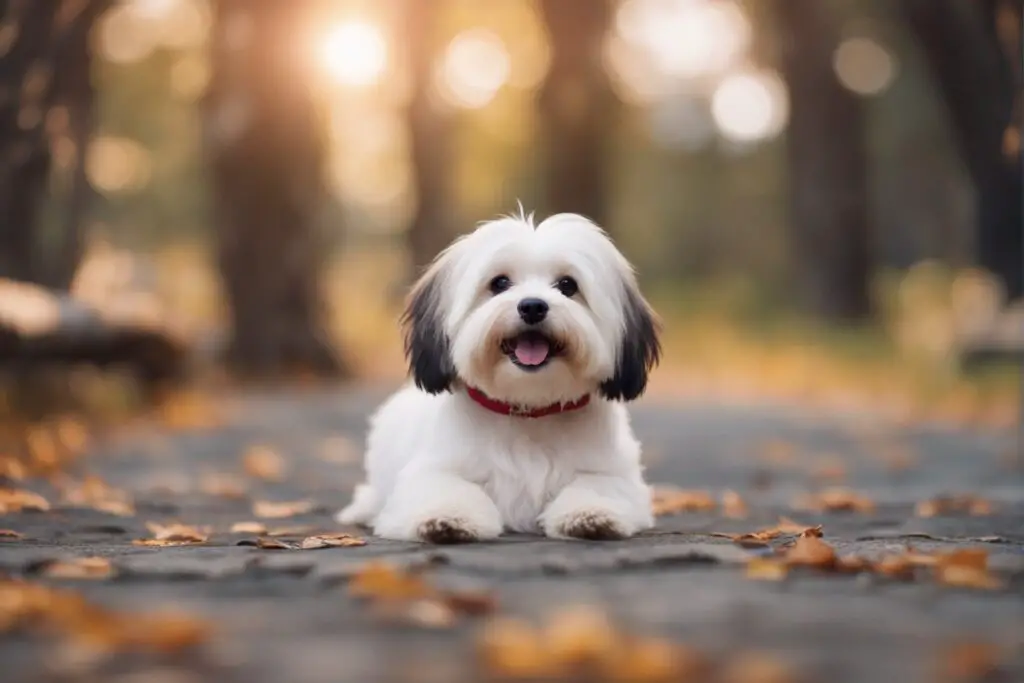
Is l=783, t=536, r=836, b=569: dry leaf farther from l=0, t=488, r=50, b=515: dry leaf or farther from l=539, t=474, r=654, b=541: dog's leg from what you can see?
l=0, t=488, r=50, b=515: dry leaf

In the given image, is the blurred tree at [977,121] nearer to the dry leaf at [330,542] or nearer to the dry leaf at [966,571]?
the dry leaf at [966,571]

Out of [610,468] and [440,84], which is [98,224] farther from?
[610,468]

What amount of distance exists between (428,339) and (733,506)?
2.18 meters

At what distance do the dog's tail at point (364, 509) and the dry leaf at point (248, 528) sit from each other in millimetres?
377

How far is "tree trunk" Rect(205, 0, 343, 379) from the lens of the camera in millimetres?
14719

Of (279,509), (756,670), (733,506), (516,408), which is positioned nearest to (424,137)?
Result: (279,509)

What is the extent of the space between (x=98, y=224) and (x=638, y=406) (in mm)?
24358

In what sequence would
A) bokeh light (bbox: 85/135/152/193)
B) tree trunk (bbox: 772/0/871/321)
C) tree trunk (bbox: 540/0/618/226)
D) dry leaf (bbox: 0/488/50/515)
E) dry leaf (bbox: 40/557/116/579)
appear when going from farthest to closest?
bokeh light (bbox: 85/135/152/193) → tree trunk (bbox: 772/0/871/321) → tree trunk (bbox: 540/0/618/226) → dry leaf (bbox: 0/488/50/515) → dry leaf (bbox: 40/557/116/579)

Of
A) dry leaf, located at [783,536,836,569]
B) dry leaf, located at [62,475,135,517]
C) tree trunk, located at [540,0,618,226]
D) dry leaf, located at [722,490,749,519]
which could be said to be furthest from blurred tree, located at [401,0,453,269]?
dry leaf, located at [783,536,836,569]

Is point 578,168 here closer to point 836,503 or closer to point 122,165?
point 836,503

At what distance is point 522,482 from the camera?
493 centimetres

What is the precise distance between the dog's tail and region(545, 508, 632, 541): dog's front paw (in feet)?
4.56

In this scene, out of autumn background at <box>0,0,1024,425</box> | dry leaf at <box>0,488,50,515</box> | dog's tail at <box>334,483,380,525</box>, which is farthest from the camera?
autumn background at <box>0,0,1024,425</box>

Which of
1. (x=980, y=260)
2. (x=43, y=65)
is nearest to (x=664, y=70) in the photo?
(x=980, y=260)
